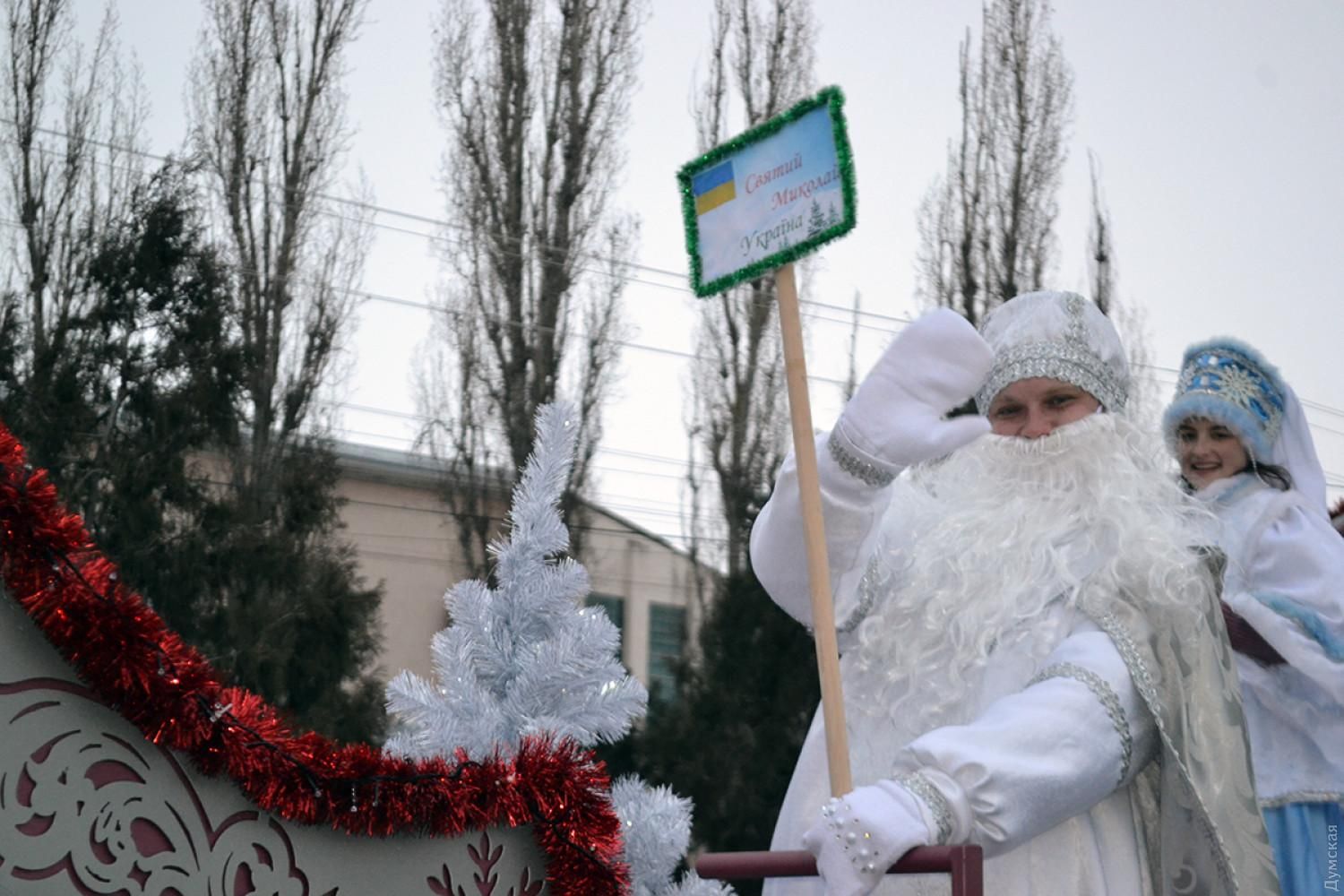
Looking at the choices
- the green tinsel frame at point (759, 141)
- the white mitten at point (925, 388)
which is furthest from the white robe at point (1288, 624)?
the green tinsel frame at point (759, 141)

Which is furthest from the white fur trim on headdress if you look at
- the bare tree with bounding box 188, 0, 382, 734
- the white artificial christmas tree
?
the bare tree with bounding box 188, 0, 382, 734

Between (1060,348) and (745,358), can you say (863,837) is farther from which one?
(745,358)

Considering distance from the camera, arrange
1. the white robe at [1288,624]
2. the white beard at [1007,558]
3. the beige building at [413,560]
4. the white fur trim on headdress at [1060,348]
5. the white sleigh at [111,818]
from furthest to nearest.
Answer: the beige building at [413,560] < the white robe at [1288,624] < the white fur trim on headdress at [1060,348] < the white beard at [1007,558] < the white sleigh at [111,818]

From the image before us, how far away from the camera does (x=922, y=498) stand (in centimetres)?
331

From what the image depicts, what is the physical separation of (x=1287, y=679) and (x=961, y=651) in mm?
1516

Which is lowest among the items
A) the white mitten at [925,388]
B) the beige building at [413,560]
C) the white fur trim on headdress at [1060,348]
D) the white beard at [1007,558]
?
the white beard at [1007,558]

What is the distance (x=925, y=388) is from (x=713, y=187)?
19.1 inches

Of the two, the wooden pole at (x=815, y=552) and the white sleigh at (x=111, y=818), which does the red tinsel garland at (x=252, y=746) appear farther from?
the wooden pole at (x=815, y=552)

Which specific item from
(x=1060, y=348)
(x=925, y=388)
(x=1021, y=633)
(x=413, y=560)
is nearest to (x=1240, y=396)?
(x=1060, y=348)

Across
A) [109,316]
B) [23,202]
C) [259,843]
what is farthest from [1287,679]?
[23,202]

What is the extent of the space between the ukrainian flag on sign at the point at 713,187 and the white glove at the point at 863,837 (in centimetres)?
98

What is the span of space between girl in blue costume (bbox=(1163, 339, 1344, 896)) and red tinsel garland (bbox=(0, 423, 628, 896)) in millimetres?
2008

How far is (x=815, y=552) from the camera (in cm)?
252

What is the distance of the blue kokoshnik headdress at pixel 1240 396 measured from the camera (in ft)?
13.6
